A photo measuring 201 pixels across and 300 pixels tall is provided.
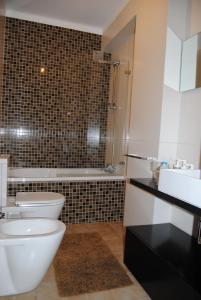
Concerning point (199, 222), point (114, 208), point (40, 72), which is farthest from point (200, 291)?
point (40, 72)

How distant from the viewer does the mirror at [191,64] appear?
1.88 metres

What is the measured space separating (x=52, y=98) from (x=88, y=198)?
62.9 inches

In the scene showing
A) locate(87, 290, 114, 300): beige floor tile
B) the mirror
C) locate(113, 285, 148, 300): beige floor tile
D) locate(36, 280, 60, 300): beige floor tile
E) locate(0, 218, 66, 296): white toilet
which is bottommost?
locate(113, 285, 148, 300): beige floor tile

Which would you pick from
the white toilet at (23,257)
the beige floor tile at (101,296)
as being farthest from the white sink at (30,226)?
the beige floor tile at (101,296)

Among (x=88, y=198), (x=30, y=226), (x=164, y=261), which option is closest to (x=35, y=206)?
(x=30, y=226)

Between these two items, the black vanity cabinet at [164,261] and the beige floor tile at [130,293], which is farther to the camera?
the beige floor tile at [130,293]

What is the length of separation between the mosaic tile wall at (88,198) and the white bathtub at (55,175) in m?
0.05

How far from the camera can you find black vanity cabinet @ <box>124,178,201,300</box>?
1.38 meters

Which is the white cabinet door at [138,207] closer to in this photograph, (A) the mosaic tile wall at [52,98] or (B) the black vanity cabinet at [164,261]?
(B) the black vanity cabinet at [164,261]

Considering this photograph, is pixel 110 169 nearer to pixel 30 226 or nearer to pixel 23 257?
pixel 30 226

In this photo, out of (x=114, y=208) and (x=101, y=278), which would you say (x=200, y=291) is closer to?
(x=101, y=278)

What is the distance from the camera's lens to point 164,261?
4.98 ft

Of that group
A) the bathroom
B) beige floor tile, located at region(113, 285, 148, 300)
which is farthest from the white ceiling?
beige floor tile, located at region(113, 285, 148, 300)

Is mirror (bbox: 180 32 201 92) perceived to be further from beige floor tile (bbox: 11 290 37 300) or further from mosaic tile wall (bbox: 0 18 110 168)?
beige floor tile (bbox: 11 290 37 300)
